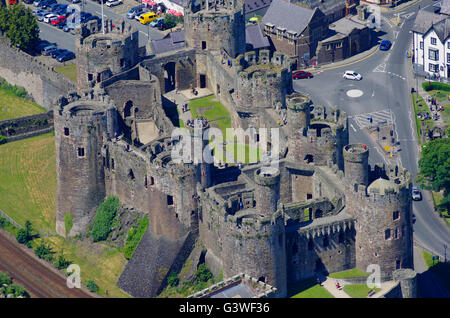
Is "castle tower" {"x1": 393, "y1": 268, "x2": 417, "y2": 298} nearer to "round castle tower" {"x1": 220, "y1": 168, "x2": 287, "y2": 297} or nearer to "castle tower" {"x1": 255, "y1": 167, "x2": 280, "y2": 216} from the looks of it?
"round castle tower" {"x1": 220, "y1": 168, "x2": 287, "y2": 297}


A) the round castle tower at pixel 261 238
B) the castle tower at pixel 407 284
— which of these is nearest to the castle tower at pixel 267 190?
the round castle tower at pixel 261 238

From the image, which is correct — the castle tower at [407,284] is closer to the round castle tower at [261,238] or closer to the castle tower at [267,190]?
the round castle tower at [261,238]

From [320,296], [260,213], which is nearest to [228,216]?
[260,213]

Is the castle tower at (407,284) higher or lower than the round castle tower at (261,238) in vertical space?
lower

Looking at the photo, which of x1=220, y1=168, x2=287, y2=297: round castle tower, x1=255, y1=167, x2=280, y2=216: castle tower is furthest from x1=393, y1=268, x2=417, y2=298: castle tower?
x1=255, y1=167, x2=280, y2=216: castle tower

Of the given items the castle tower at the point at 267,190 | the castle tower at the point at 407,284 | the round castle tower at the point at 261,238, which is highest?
the castle tower at the point at 267,190

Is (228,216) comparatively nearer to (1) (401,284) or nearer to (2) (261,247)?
(2) (261,247)

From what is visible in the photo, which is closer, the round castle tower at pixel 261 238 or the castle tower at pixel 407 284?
the round castle tower at pixel 261 238

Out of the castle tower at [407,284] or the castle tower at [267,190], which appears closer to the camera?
the castle tower at [267,190]

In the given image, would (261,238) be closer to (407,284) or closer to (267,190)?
(267,190)
